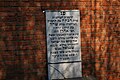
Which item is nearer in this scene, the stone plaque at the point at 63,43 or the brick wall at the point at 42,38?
the brick wall at the point at 42,38

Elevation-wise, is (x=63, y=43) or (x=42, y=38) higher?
(x=42, y=38)

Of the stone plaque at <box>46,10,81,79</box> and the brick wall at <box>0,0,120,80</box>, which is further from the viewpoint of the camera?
the stone plaque at <box>46,10,81,79</box>

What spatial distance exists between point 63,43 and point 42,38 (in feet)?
1.55

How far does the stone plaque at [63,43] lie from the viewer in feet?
17.7

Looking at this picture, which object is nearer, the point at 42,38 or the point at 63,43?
the point at 42,38

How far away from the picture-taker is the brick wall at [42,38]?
522 centimetres

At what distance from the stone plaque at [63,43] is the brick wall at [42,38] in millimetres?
116

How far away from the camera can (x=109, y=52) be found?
582 centimetres

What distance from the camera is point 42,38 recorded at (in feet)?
17.7

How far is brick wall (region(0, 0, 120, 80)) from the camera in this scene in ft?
17.1

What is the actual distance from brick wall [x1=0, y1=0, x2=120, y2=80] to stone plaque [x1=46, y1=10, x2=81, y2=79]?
0.12 metres

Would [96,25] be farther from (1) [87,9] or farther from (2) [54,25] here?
(2) [54,25]

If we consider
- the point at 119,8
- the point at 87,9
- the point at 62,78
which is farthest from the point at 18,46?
the point at 119,8

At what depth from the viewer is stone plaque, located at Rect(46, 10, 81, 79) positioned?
17.7ft
